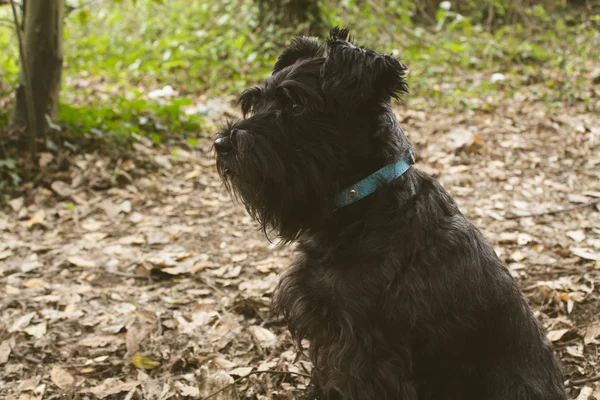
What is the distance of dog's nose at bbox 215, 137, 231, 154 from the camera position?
2.40m

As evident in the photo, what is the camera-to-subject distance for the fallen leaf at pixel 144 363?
313 centimetres

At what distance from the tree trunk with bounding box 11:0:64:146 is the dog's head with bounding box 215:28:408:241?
3718 millimetres

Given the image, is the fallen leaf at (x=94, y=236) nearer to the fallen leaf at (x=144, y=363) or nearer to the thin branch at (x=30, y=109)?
the thin branch at (x=30, y=109)

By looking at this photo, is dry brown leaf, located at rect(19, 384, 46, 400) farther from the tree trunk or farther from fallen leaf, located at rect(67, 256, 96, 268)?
the tree trunk

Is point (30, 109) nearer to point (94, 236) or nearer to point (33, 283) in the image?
point (94, 236)

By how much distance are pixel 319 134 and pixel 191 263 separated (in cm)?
221

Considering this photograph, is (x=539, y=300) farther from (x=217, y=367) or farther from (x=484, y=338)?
(x=217, y=367)

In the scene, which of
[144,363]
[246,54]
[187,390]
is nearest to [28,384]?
[144,363]

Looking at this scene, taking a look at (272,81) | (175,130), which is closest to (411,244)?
(272,81)

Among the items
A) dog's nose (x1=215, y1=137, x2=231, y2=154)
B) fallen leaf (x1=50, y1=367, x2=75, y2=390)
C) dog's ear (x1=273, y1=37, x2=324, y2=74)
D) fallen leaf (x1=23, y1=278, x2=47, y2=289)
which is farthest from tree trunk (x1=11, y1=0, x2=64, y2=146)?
dog's nose (x1=215, y1=137, x2=231, y2=154)

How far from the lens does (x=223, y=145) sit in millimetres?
2412

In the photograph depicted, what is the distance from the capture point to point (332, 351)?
2465mm

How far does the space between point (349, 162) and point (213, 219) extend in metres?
2.85

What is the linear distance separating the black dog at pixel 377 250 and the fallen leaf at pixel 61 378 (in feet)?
4.66
